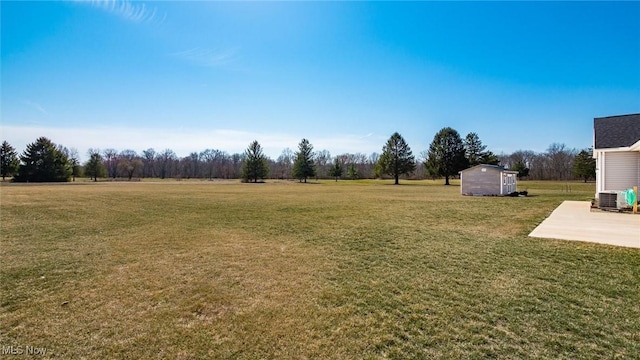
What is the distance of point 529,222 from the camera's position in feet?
32.3

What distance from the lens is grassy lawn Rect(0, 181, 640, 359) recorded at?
306cm

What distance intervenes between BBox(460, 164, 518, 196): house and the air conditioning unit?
1112 cm

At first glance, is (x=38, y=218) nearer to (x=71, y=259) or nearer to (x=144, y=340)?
(x=71, y=259)

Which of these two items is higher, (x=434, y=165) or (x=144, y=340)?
(x=434, y=165)

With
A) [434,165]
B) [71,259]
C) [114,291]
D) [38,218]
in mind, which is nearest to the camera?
[114,291]

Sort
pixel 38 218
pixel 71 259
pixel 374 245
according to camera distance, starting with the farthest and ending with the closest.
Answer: pixel 38 218
pixel 374 245
pixel 71 259

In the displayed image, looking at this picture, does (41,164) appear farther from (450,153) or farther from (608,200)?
(608,200)

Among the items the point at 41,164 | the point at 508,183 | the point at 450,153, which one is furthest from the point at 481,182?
the point at 41,164

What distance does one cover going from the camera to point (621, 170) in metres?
13.7

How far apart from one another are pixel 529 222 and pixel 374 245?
20.1ft

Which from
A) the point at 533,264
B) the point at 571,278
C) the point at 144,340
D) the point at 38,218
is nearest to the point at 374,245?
the point at 533,264

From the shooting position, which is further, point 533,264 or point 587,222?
point 587,222
